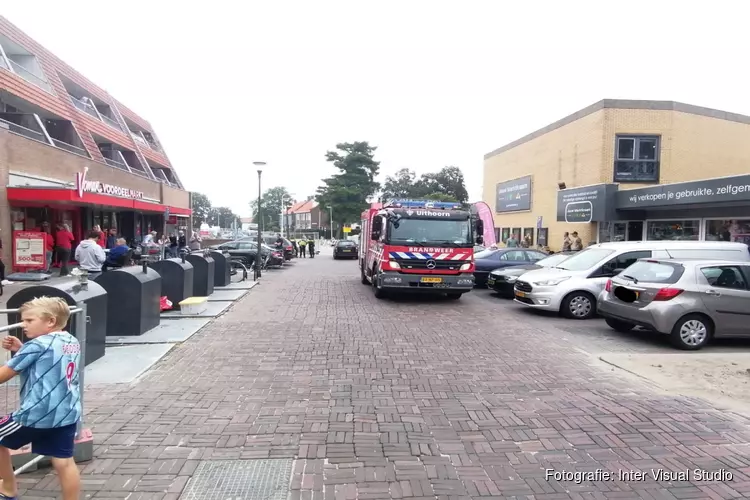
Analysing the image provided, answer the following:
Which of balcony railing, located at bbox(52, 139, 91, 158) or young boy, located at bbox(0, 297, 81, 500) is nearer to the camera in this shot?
young boy, located at bbox(0, 297, 81, 500)

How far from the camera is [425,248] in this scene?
12.0 meters

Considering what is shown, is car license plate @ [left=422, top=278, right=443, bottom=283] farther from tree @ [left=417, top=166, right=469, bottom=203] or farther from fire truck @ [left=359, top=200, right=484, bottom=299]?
tree @ [left=417, top=166, right=469, bottom=203]

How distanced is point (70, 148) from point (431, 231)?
17.4 metres

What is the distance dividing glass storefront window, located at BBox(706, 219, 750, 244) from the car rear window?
9805mm

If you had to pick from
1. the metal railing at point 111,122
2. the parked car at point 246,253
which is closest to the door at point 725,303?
the parked car at point 246,253

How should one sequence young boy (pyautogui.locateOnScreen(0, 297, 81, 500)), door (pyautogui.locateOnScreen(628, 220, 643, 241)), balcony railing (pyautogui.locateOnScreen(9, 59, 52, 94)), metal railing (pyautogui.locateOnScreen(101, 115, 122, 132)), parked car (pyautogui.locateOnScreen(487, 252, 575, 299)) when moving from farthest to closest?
metal railing (pyautogui.locateOnScreen(101, 115, 122, 132)) → door (pyautogui.locateOnScreen(628, 220, 643, 241)) → balcony railing (pyautogui.locateOnScreen(9, 59, 52, 94)) → parked car (pyautogui.locateOnScreen(487, 252, 575, 299)) → young boy (pyautogui.locateOnScreen(0, 297, 81, 500))

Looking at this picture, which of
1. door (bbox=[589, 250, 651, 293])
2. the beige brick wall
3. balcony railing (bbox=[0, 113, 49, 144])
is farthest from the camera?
the beige brick wall

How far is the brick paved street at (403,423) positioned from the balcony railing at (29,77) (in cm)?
1745

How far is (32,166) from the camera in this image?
1722 cm

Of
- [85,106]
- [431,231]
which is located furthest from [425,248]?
[85,106]

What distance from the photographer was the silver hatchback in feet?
25.0

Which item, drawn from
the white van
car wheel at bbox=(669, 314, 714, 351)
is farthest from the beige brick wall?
car wheel at bbox=(669, 314, 714, 351)

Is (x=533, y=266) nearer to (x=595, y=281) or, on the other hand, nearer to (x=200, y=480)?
(x=595, y=281)

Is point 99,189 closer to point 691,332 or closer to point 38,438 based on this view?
point 38,438
